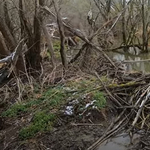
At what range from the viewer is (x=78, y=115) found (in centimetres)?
562

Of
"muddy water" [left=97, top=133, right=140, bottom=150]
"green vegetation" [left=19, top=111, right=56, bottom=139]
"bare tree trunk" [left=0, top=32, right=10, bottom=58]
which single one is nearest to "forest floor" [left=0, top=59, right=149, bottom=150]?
"green vegetation" [left=19, top=111, right=56, bottom=139]

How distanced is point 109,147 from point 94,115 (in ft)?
3.53

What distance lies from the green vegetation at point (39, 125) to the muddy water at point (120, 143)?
1213 mm

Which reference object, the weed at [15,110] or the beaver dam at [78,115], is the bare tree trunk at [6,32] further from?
the weed at [15,110]

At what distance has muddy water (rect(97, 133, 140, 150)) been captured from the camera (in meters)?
4.65

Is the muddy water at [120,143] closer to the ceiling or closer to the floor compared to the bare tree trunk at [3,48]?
closer to the floor

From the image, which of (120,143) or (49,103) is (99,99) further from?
(120,143)

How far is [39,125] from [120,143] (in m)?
1.65

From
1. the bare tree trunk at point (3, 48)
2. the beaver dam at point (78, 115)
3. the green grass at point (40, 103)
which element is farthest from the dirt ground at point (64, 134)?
the bare tree trunk at point (3, 48)

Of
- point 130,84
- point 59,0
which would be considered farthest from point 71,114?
point 59,0

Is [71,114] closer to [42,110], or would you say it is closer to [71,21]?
[42,110]

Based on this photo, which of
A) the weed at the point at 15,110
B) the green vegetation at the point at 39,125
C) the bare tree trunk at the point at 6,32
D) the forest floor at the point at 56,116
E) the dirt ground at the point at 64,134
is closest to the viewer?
the dirt ground at the point at 64,134

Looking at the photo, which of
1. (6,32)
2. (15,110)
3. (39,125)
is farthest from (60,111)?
(6,32)

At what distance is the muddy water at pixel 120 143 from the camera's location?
4.65 meters
